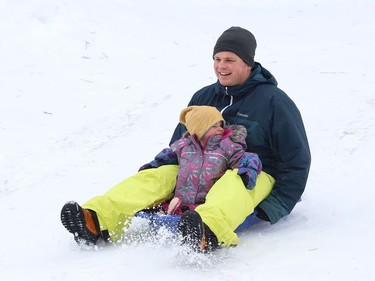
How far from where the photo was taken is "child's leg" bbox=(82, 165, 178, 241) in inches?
134

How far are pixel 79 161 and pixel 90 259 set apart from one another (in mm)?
2192

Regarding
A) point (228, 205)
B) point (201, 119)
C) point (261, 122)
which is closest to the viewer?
point (228, 205)

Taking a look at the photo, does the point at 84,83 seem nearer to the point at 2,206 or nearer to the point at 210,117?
the point at 2,206

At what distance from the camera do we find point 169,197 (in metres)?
3.74

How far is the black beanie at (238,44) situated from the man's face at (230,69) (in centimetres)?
2

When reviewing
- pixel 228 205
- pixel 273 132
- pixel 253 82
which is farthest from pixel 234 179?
pixel 253 82

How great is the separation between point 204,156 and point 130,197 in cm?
46

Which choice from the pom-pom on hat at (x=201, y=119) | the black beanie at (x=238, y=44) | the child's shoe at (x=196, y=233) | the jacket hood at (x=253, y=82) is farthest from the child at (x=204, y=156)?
the child's shoe at (x=196, y=233)

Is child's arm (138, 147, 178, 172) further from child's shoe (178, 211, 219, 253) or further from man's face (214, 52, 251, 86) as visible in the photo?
child's shoe (178, 211, 219, 253)

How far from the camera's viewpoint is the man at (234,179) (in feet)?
10.2

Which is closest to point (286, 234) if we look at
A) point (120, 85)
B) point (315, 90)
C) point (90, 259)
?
point (90, 259)

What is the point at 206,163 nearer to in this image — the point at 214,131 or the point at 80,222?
the point at 214,131

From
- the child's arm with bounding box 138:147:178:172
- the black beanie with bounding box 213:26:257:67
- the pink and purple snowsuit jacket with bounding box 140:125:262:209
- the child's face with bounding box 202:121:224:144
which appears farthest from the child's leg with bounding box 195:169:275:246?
the black beanie with bounding box 213:26:257:67

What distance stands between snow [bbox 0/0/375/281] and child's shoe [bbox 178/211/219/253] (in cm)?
6
